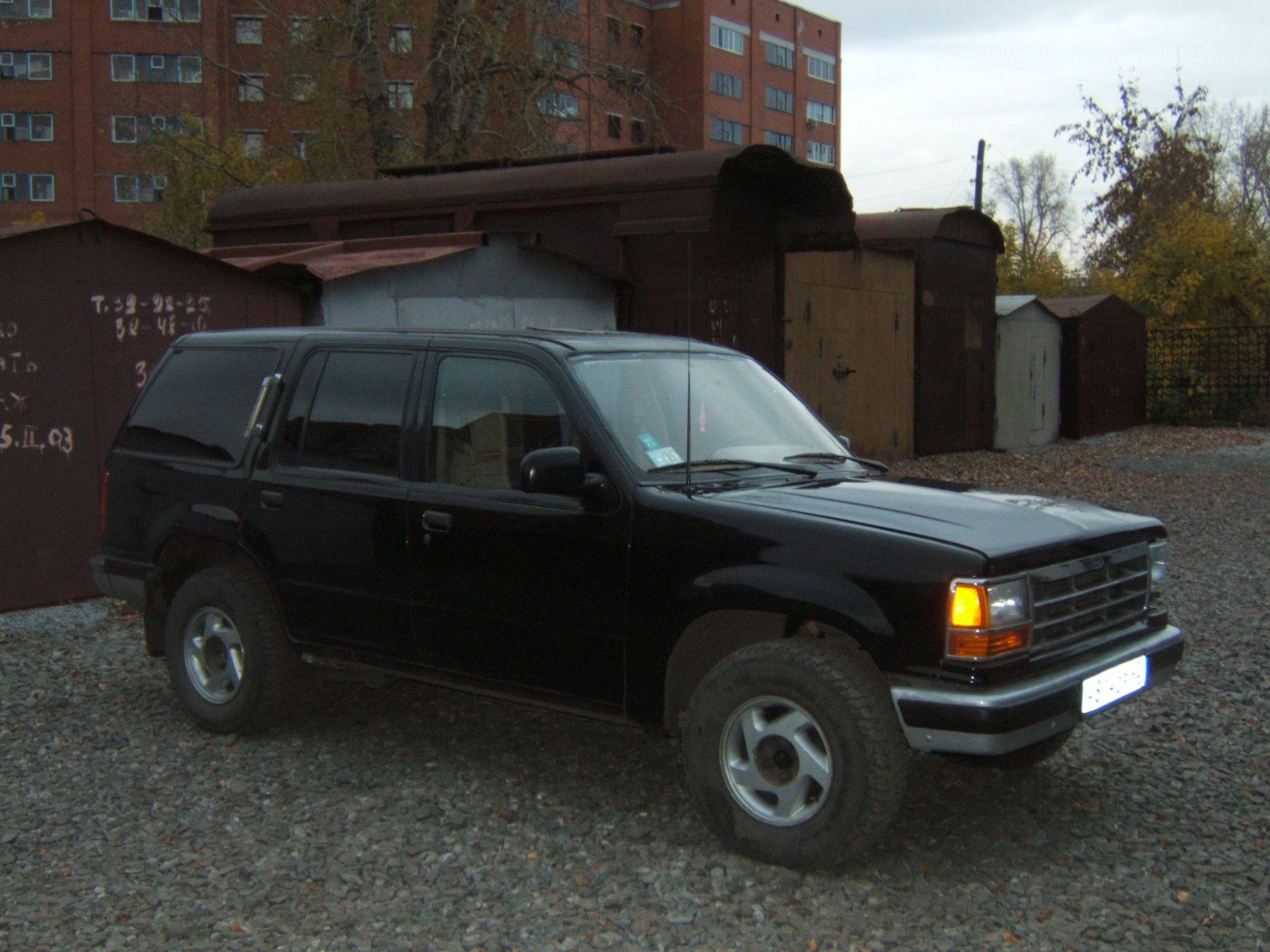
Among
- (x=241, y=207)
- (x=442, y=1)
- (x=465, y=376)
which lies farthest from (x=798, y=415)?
(x=442, y=1)

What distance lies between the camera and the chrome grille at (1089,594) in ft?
13.7

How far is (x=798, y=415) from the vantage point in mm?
5641

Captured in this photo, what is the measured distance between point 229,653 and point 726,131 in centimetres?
7047

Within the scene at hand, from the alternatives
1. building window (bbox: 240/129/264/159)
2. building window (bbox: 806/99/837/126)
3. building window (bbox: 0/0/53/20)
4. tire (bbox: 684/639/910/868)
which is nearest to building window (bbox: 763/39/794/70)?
building window (bbox: 806/99/837/126)

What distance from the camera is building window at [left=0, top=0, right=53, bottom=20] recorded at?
5569 cm

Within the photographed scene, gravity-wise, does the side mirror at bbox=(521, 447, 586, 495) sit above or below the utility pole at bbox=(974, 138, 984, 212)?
below

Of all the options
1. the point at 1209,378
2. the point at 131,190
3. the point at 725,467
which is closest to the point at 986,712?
the point at 725,467

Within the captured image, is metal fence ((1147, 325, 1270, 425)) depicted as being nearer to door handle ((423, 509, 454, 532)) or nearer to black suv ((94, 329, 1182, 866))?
black suv ((94, 329, 1182, 866))

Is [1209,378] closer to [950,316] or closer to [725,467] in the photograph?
[950,316]

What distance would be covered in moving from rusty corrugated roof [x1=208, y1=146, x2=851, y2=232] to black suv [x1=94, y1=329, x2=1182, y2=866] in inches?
266

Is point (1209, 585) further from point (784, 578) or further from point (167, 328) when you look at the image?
point (167, 328)

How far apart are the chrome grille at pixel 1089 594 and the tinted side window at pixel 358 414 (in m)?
2.60

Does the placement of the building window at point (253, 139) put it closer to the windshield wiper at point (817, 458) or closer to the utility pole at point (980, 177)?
the utility pole at point (980, 177)

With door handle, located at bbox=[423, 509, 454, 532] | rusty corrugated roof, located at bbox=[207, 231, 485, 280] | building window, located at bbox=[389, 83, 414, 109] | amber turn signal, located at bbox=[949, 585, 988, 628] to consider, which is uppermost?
building window, located at bbox=[389, 83, 414, 109]
